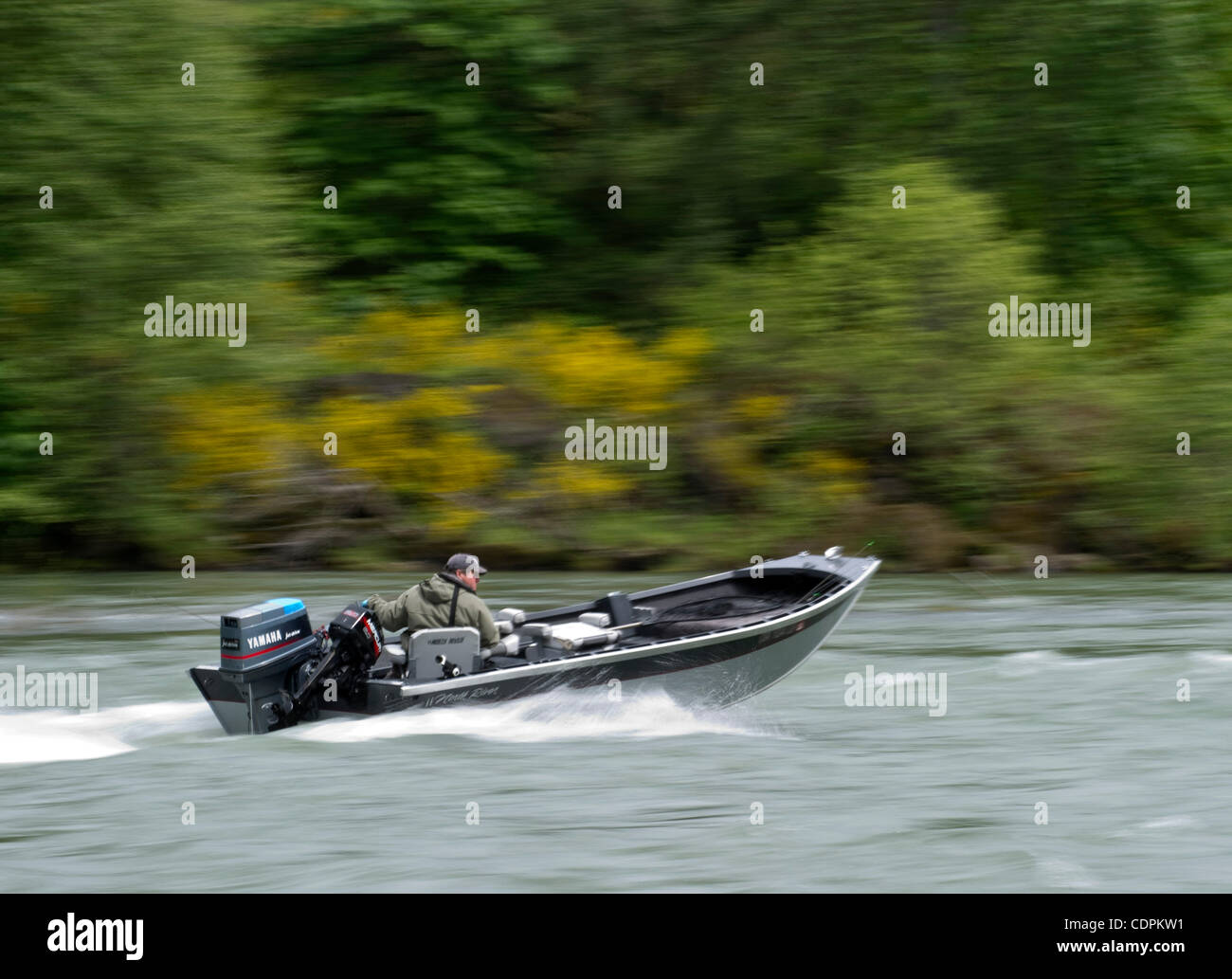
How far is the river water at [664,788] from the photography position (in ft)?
26.0

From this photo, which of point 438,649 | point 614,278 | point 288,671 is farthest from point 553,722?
point 614,278

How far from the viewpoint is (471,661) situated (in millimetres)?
9852

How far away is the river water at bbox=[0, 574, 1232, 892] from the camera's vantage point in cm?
792

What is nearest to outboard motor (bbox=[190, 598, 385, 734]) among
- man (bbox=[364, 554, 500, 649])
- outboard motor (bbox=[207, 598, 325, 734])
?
outboard motor (bbox=[207, 598, 325, 734])

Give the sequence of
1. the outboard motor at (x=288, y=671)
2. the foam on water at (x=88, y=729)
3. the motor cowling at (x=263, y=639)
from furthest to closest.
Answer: the foam on water at (x=88, y=729) < the outboard motor at (x=288, y=671) < the motor cowling at (x=263, y=639)

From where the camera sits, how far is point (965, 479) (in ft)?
63.4

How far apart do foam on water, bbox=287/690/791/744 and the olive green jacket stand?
1.64ft

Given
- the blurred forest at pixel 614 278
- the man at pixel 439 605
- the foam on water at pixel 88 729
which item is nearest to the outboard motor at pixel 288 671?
the man at pixel 439 605

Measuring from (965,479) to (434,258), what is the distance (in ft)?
31.1

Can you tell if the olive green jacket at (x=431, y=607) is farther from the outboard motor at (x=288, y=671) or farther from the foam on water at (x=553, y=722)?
the foam on water at (x=553, y=722)

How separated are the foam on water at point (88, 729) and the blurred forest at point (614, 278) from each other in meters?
7.64

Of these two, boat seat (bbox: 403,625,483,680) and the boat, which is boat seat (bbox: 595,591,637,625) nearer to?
the boat

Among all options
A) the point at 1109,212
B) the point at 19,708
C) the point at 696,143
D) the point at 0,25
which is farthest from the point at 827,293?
the point at 19,708

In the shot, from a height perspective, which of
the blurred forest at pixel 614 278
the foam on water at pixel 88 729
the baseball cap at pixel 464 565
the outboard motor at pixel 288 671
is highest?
the blurred forest at pixel 614 278
